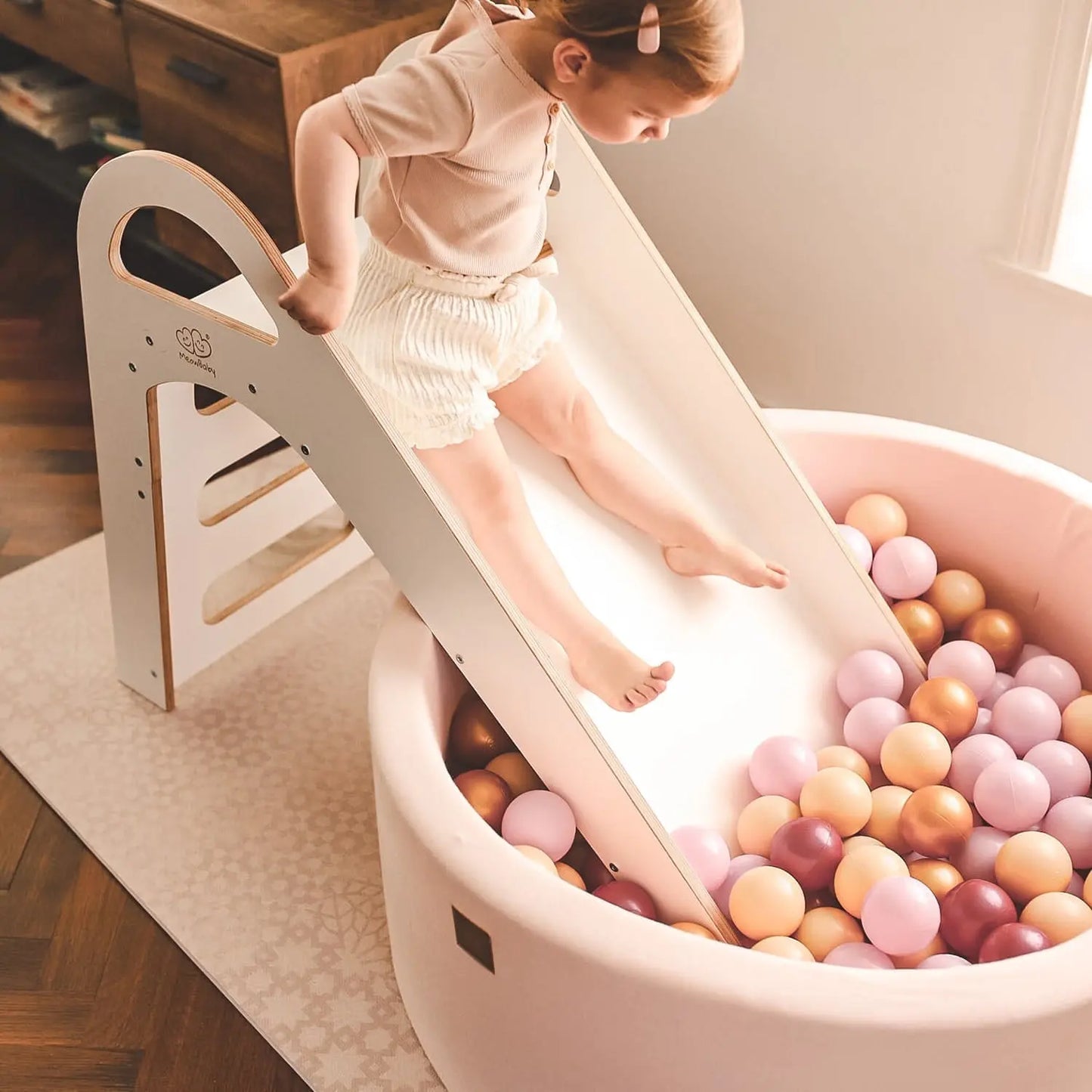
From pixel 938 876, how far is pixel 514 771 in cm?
44

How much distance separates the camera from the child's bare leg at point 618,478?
144cm

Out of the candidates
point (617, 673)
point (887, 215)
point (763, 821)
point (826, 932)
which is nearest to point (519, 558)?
point (617, 673)

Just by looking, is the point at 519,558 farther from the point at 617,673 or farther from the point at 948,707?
the point at 948,707

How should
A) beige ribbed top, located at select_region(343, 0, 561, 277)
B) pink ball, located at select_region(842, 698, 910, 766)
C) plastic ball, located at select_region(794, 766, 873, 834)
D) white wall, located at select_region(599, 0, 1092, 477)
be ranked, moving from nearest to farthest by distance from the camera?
beige ribbed top, located at select_region(343, 0, 561, 277), plastic ball, located at select_region(794, 766, 873, 834), pink ball, located at select_region(842, 698, 910, 766), white wall, located at select_region(599, 0, 1092, 477)

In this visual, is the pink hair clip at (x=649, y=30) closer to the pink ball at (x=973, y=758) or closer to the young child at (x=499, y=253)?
the young child at (x=499, y=253)

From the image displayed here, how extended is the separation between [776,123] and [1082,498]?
825 millimetres

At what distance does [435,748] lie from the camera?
3.86 feet

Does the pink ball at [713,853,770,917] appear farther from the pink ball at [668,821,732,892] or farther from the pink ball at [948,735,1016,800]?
the pink ball at [948,735,1016,800]

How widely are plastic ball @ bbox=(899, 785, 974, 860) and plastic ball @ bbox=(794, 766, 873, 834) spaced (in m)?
0.04

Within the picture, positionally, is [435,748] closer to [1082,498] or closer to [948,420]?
[1082,498]

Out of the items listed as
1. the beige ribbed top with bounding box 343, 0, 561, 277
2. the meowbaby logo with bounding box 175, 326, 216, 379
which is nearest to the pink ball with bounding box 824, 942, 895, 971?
the beige ribbed top with bounding box 343, 0, 561, 277

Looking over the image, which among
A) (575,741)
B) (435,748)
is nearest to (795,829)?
(575,741)

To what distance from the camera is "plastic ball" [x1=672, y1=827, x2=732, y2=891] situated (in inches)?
49.8

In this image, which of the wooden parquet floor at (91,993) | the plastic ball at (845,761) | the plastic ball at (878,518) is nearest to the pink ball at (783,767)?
the plastic ball at (845,761)
